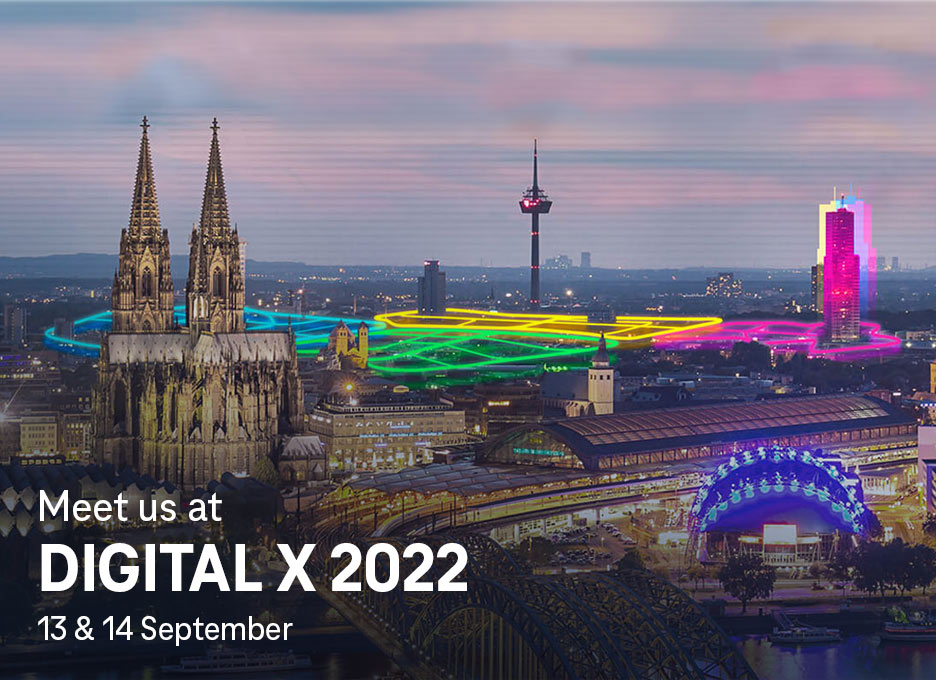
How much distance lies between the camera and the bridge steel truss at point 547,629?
133 ft

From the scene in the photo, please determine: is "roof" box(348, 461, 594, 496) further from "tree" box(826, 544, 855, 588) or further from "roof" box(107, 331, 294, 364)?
"tree" box(826, 544, 855, 588)

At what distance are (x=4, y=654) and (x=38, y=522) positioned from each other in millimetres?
8456

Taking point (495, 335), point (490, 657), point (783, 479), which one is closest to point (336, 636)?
point (490, 657)

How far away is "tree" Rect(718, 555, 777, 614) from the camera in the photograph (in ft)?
196

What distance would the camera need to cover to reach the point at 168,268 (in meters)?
75.9

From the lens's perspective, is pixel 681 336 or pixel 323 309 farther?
pixel 323 309

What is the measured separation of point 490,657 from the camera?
A: 44.2m

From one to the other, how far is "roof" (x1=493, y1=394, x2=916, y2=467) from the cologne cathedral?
801 cm

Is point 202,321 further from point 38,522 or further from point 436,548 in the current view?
point 436,548
